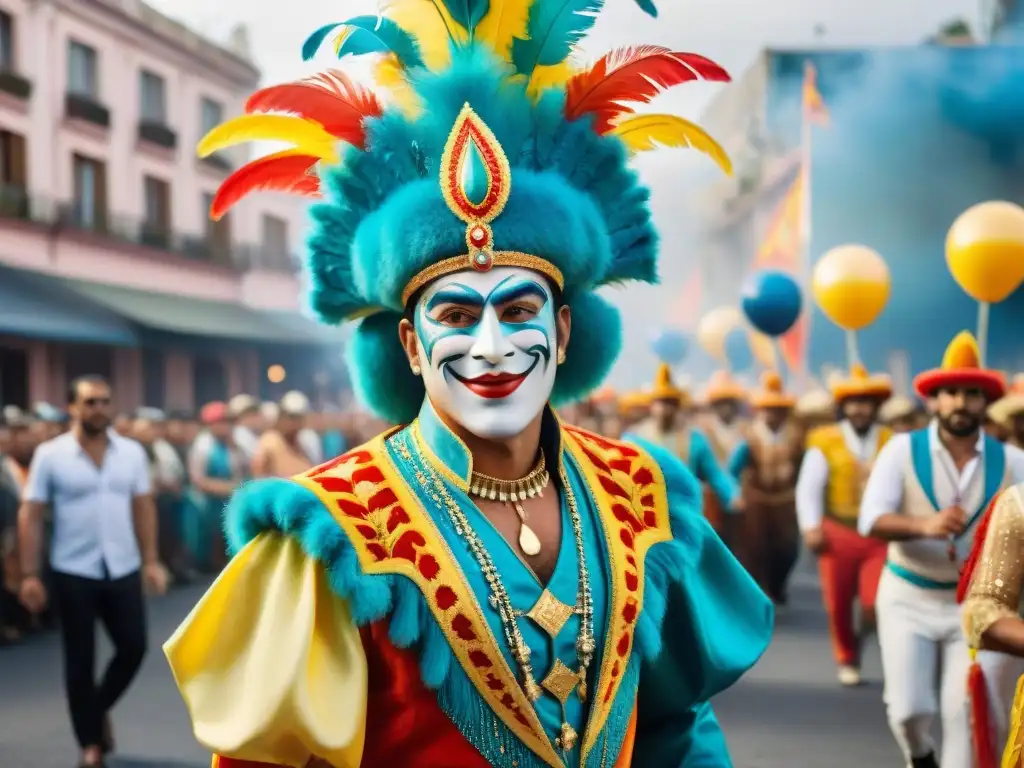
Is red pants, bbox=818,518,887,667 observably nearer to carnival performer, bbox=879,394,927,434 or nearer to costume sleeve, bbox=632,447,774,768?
carnival performer, bbox=879,394,927,434

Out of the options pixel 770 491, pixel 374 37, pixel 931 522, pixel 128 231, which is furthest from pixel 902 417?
pixel 128 231

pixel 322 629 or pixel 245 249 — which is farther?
pixel 245 249

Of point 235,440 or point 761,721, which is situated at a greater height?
point 235,440

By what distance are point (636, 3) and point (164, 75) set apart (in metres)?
22.2

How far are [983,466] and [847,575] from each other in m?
2.91

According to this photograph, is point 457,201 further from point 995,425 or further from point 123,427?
point 123,427

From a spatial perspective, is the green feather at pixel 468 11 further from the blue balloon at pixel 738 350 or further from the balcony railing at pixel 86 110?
the balcony railing at pixel 86 110

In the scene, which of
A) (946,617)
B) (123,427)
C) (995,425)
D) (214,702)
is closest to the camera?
(214,702)

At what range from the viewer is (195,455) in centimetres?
1373

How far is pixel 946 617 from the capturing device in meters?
5.88

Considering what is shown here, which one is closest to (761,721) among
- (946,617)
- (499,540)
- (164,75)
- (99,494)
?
(946,617)

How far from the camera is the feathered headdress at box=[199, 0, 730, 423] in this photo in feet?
9.75

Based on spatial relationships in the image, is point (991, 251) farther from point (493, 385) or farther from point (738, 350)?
point (738, 350)

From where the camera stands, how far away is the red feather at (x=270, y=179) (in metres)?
3.09
